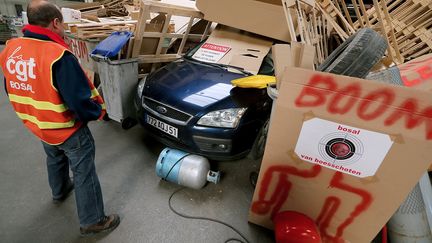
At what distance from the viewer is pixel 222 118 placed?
1.78 metres

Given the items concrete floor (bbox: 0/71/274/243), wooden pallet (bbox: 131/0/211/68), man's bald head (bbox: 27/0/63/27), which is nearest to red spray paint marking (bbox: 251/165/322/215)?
concrete floor (bbox: 0/71/274/243)

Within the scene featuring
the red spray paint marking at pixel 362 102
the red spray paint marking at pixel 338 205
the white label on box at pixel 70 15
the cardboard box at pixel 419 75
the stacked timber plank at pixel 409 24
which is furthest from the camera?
the stacked timber plank at pixel 409 24

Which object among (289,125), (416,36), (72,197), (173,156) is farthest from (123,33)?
(416,36)

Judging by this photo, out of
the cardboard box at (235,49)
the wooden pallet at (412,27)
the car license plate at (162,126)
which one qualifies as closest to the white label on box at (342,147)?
the car license plate at (162,126)

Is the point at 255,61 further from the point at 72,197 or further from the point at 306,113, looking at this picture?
the point at 72,197

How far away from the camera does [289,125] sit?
1132 mm

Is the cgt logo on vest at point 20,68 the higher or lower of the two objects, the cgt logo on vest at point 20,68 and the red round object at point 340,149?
the higher

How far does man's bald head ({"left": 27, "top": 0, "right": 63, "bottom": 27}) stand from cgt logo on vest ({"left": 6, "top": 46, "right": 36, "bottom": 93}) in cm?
16

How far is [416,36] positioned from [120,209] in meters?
4.15

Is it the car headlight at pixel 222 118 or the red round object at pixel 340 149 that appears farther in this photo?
the car headlight at pixel 222 118

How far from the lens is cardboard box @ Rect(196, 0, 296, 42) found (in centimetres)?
227

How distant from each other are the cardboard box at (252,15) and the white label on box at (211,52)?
279 millimetres

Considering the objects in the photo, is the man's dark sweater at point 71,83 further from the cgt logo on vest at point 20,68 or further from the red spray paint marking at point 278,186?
the red spray paint marking at point 278,186

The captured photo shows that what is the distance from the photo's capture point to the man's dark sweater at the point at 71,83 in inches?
40.4
